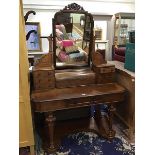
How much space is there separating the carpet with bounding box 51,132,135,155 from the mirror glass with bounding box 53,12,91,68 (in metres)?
0.88

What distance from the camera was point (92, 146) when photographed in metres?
2.08

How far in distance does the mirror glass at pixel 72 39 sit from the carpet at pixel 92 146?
2.87 feet

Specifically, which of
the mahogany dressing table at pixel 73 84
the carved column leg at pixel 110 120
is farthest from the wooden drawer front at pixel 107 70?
the carved column leg at pixel 110 120

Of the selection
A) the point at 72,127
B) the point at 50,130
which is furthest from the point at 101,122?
the point at 50,130

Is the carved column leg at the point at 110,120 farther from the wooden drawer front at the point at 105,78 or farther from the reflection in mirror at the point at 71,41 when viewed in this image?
the reflection in mirror at the point at 71,41

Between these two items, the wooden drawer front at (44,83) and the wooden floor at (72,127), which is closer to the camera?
the wooden drawer front at (44,83)

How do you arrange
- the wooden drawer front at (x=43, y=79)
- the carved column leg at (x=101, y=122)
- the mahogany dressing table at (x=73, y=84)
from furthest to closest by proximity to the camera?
the carved column leg at (x=101, y=122) → the wooden drawer front at (x=43, y=79) → the mahogany dressing table at (x=73, y=84)

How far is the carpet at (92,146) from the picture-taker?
6.49 feet

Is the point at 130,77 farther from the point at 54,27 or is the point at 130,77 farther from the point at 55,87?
the point at 54,27

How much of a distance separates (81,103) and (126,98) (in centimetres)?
68

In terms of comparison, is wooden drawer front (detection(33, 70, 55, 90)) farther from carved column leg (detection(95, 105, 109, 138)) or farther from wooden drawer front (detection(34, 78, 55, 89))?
carved column leg (detection(95, 105, 109, 138))

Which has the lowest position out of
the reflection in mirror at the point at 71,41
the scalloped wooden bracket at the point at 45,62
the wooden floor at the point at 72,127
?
the wooden floor at the point at 72,127
